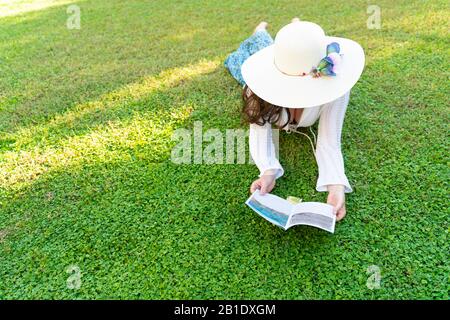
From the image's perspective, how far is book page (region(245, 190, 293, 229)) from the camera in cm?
152

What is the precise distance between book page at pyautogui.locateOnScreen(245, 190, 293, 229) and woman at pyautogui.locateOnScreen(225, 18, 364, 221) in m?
0.06

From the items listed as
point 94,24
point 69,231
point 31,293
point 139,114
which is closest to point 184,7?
point 94,24

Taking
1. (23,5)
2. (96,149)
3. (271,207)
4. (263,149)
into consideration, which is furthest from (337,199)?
(23,5)

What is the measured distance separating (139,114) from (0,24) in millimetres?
2515

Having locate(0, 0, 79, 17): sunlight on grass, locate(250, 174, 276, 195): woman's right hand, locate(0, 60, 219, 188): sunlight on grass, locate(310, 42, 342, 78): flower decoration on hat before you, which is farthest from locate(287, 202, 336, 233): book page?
locate(0, 0, 79, 17): sunlight on grass

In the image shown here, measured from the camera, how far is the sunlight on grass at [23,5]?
164 inches

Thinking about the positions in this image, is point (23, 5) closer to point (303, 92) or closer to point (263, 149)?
point (263, 149)

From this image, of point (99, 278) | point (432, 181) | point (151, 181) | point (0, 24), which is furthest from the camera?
point (0, 24)

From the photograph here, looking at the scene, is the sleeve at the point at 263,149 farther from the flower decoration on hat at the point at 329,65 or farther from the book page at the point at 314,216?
the flower decoration on hat at the point at 329,65

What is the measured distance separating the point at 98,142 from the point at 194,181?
640 mm

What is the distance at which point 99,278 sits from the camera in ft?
4.85

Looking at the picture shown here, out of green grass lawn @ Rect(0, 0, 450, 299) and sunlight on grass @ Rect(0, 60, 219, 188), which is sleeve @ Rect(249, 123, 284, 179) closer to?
green grass lawn @ Rect(0, 0, 450, 299)

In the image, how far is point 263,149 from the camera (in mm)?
1819
